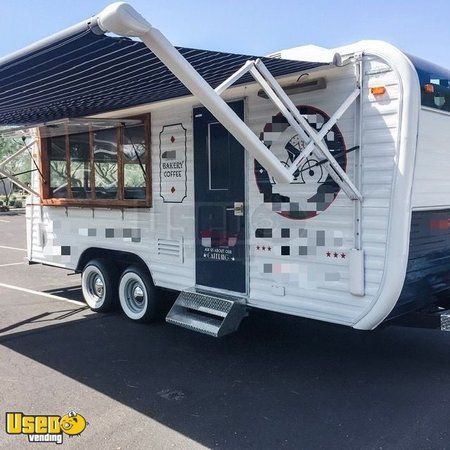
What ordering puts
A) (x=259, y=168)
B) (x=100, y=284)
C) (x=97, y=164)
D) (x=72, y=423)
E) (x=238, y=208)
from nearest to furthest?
(x=72, y=423)
(x=259, y=168)
(x=238, y=208)
(x=97, y=164)
(x=100, y=284)

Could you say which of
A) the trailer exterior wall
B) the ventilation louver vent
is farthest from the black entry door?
the ventilation louver vent

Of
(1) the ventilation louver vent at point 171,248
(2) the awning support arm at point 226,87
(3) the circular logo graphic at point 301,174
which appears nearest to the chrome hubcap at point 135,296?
(1) the ventilation louver vent at point 171,248

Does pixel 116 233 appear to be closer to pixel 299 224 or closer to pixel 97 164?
pixel 97 164

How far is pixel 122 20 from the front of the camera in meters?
2.90

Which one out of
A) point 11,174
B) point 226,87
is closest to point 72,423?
point 226,87

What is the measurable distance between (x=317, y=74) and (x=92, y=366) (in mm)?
3318

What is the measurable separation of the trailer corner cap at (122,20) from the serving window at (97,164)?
109 inches

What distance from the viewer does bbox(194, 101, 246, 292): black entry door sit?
16.0ft

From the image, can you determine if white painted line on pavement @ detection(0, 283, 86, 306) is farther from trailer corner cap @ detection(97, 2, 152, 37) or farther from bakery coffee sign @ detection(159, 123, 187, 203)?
trailer corner cap @ detection(97, 2, 152, 37)

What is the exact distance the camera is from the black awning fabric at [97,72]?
3568mm

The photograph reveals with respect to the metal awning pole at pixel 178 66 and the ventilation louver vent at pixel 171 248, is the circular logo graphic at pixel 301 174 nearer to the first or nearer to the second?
the metal awning pole at pixel 178 66

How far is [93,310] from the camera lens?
6715 mm

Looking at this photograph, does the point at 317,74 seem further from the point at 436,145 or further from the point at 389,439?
the point at 389,439

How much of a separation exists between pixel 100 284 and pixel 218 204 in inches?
96.6
